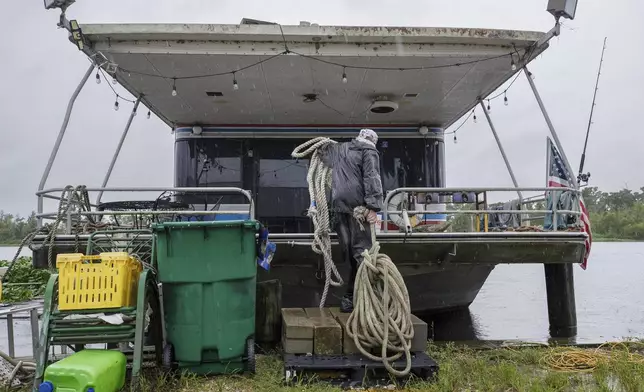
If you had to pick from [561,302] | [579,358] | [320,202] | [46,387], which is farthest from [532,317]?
[46,387]

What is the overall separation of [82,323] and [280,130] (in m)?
6.35

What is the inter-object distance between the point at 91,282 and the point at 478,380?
2656 mm

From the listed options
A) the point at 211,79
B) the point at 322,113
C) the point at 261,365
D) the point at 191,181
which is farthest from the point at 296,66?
the point at 261,365

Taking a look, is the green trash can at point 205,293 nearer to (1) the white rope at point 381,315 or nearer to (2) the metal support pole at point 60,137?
(1) the white rope at point 381,315

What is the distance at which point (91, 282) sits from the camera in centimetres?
329

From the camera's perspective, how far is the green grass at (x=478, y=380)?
331cm

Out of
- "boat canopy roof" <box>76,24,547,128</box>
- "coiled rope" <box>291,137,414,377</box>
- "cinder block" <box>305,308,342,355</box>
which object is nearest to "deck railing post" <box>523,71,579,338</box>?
"boat canopy roof" <box>76,24,547,128</box>

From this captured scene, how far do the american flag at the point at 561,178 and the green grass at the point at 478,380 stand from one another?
2111 millimetres

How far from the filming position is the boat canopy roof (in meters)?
5.76

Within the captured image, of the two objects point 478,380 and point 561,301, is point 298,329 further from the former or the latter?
point 561,301

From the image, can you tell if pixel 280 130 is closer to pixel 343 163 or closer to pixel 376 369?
pixel 343 163

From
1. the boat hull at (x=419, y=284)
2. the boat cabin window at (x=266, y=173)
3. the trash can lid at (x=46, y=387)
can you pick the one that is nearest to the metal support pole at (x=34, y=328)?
the trash can lid at (x=46, y=387)

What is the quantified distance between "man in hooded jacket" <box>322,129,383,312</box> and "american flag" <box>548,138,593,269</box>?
286cm

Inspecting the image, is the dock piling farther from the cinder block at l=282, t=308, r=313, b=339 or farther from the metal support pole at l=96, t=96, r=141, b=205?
the metal support pole at l=96, t=96, r=141, b=205
